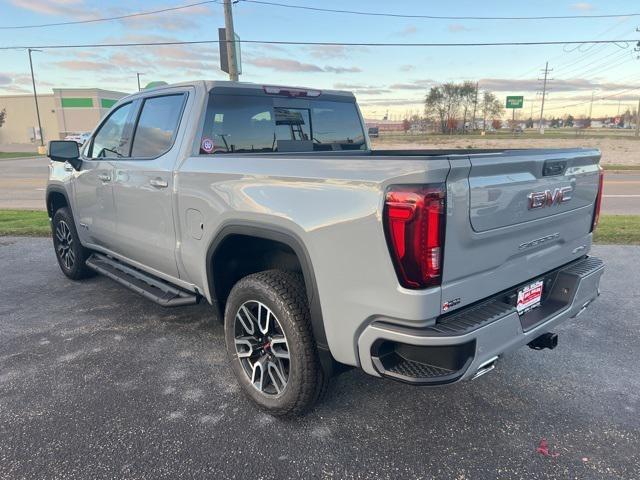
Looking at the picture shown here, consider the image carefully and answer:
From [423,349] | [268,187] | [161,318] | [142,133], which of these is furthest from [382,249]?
[161,318]

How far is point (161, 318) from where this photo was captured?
14.2 ft

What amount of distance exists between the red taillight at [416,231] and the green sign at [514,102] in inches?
2985

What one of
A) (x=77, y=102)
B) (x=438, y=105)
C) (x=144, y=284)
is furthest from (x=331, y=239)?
(x=438, y=105)

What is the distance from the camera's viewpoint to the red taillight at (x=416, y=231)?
1958mm

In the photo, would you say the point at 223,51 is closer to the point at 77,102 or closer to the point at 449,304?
the point at 449,304

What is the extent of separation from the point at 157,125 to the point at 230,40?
12.6m

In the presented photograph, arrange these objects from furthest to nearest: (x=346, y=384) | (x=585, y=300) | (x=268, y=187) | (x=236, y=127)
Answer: (x=236, y=127) < (x=346, y=384) < (x=585, y=300) < (x=268, y=187)

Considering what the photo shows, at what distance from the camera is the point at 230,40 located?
49.4 feet

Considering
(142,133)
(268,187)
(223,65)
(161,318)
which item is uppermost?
(223,65)

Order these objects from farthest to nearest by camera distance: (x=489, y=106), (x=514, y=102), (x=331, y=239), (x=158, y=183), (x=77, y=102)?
(x=489, y=106) → (x=514, y=102) → (x=77, y=102) → (x=158, y=183) → (x=331, y=239)

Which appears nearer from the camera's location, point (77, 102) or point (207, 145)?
point (207, 145)

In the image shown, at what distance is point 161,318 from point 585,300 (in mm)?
3366

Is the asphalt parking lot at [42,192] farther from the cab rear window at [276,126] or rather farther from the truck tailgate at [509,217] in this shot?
the truck tailgate at [509,217]

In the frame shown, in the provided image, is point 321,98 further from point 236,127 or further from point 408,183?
point 408,183
